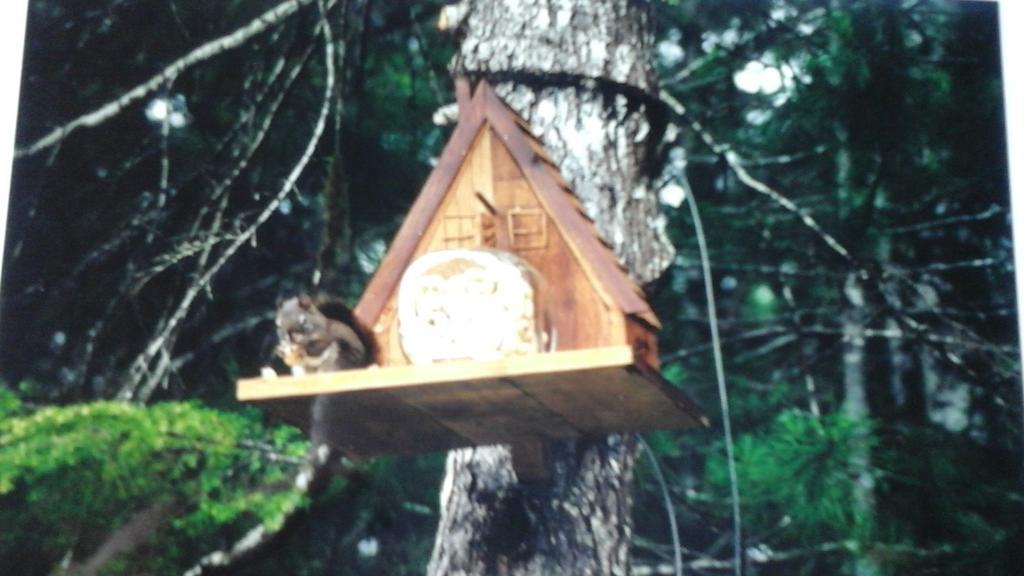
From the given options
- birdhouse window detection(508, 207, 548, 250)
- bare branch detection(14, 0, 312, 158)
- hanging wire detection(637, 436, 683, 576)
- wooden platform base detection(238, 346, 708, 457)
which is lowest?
hanging wire detection(637, 436, 683, 576)

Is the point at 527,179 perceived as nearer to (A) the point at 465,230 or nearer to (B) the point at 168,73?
(A) the point at 465,230

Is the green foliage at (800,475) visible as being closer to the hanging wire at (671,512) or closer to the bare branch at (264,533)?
the hanging wire at (671,512)

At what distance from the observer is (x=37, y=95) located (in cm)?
177

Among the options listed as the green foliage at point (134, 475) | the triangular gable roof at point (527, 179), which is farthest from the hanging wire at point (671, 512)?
the green foliage at point (134, 475)

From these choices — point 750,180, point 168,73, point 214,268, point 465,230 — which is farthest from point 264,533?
point 750,180

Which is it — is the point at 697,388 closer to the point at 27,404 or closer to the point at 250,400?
the point at 250,400

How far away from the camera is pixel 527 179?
1.48m

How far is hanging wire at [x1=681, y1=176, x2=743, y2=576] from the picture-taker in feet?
5.82

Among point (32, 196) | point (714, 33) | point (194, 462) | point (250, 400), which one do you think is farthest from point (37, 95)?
point (714, 33)

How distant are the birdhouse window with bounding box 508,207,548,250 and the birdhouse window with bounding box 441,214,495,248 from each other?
2cm

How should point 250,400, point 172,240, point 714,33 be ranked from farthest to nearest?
1. point 714,33
2. point 172,240
3. point 250,400

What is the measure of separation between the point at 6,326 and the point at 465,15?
0.69 meters

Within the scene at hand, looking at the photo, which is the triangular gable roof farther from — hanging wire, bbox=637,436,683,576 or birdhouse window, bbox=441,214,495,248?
hanging wire, bbox=637,436,683,576

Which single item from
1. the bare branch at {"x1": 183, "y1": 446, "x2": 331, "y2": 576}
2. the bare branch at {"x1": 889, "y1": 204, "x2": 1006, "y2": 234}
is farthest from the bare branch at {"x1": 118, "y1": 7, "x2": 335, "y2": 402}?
the bare branch at {"x1": 889, "y1": 204, "x2": 1006, "y2": 234}
